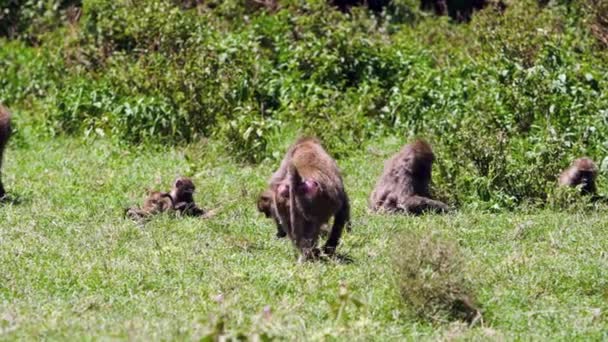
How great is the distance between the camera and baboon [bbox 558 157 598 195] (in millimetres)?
12805

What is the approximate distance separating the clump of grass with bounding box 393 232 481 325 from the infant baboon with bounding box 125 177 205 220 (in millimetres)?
4298

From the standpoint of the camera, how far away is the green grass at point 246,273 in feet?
26.1

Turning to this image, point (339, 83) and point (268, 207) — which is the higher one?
point (268, 207)

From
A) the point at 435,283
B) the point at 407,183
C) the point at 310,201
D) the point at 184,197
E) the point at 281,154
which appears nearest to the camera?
the point at 435,283

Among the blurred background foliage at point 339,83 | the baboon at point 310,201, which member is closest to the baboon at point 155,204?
the baboon at point 310,201

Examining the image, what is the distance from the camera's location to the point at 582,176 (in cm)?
1283

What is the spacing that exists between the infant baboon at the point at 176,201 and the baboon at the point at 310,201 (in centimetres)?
225

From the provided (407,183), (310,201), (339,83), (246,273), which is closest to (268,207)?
(310,201)

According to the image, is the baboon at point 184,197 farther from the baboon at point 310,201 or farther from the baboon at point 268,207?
the baboon at point 310,201

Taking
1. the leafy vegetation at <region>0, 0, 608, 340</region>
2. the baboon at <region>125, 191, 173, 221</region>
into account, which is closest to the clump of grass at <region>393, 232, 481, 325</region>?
the leafy vegetation at <region>0, 0, 608, 340</region>

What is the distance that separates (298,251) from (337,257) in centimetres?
32

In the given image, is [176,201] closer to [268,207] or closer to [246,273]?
[268,207]

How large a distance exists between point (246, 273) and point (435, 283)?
1.71m

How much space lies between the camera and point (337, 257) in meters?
10.1
